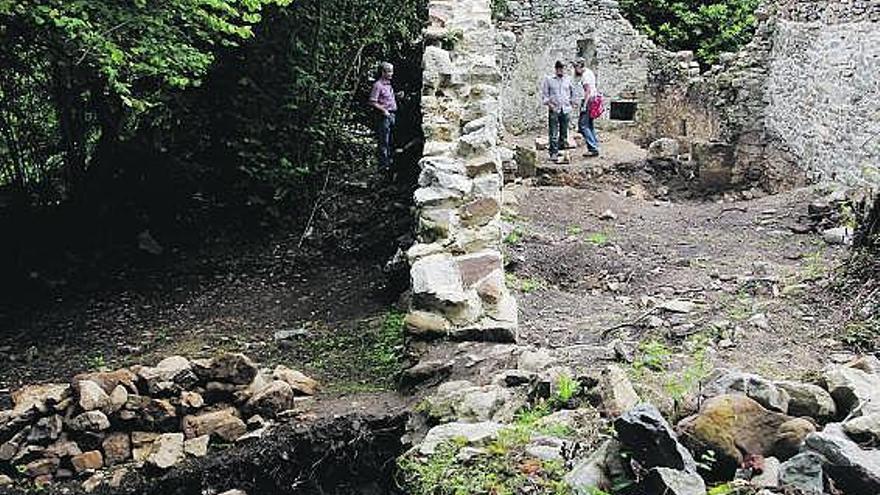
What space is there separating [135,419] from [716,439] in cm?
351

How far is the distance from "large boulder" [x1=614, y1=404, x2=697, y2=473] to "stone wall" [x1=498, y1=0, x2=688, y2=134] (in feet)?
52.1

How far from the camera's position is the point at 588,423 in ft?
12.0

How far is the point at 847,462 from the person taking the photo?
2883mm

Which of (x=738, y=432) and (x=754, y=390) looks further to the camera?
(x=754, y=390)

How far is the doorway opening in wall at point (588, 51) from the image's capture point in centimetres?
1938

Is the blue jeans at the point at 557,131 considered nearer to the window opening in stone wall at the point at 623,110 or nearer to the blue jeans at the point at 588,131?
the blue jeans at the point at 588,131

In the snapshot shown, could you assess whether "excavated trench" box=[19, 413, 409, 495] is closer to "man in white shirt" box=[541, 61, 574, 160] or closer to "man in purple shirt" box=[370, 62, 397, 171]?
"man in purple shirt" box=[370, 62, 397, 171]

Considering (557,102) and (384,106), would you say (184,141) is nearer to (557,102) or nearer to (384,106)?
(384,106)

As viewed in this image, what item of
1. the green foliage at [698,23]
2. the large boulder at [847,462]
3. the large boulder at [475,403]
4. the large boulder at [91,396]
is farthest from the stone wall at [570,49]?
the large boulder at [847,462]

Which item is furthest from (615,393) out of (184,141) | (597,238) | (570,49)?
(570,49)

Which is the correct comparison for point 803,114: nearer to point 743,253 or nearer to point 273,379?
point 743,253

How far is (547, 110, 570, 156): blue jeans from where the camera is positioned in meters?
14.5

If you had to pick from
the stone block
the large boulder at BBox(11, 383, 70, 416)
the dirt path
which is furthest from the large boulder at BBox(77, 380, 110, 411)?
the stone block

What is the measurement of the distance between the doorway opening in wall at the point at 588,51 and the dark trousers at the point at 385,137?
30.8ft
